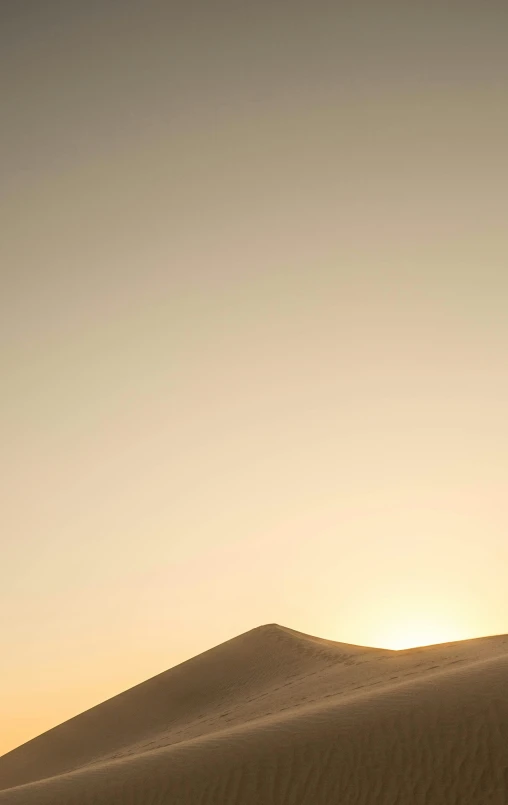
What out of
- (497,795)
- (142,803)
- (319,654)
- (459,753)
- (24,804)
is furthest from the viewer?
(319,654)

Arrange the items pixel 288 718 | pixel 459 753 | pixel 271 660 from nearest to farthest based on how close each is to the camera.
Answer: pixel 459 753 → pixel 288 718 → pixel 271 660

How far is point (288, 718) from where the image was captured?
1491 centimetres

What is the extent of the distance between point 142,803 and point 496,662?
22.1 ft

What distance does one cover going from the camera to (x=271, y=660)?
34281mm

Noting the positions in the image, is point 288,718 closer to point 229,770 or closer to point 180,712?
point 229,770

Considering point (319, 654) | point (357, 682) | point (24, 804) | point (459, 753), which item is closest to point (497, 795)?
point (459, 753)

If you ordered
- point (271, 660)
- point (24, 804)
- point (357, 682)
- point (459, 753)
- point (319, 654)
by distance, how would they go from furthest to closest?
point (271, 660) < point (319, 654) < point (357, 682) < point (24, 804) < point (459, 753)

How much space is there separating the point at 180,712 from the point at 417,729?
21.3 m

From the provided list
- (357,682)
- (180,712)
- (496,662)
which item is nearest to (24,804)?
(496,662)

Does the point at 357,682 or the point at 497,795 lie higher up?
the point at 357,682

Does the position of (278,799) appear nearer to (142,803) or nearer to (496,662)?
(142,803)

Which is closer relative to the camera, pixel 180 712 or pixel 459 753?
pixel 459 753

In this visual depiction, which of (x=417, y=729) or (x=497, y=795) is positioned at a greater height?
(x=417, y=729)

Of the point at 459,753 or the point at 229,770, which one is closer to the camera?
the point at 459,753
